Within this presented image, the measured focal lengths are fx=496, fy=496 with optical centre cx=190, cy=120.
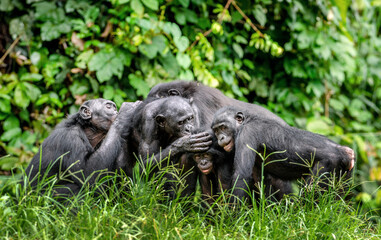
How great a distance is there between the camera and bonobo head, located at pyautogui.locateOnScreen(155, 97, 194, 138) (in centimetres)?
464

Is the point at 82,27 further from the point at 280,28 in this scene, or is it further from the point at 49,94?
the point at 280,28

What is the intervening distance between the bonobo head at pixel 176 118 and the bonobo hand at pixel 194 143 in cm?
22

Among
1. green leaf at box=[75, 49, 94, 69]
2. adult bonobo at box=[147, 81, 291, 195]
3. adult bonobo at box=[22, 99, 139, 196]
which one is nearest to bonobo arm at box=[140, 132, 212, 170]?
adult bonobo at box=[147, 81, 291, 195]

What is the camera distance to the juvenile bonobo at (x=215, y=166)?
4.35 meters

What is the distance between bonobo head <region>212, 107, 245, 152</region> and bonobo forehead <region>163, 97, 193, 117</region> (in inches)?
13.0

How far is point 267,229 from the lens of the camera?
3.37 metres

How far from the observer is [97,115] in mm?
5090

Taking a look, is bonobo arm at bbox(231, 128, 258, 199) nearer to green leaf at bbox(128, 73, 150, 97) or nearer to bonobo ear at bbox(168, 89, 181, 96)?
bonobo ear at bbox(168, 89, 181, 96)

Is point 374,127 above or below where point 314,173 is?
below

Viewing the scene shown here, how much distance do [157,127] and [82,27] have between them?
302 cm

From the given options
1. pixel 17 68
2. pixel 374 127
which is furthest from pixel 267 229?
pixel 374 127

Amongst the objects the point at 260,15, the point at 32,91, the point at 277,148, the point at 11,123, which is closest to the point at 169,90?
the point at 277,148

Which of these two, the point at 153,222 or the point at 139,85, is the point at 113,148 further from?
the point at 139,85

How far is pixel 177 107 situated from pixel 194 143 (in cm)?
47
